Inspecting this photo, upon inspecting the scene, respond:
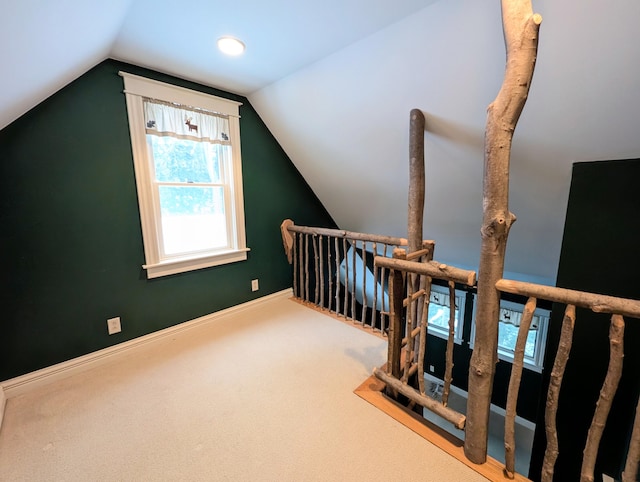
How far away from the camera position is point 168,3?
160 centimetres

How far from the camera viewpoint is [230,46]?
2.03 meters

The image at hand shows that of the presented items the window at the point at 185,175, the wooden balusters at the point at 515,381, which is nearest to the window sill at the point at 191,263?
the window at the point at 185,175

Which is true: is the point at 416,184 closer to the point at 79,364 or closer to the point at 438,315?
the point at 79,364

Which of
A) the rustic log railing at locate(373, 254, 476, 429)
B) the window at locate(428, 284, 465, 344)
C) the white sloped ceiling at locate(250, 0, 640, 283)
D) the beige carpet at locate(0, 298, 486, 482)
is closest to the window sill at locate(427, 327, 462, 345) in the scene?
the window at locate(428, 284, 465, 344)

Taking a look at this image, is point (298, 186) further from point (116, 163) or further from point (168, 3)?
point (168, 3)

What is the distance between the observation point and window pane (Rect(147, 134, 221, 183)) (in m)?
2.50

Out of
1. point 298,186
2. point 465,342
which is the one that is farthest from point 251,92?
point 465,342

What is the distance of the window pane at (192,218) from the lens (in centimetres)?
261

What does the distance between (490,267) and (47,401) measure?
9.39 ft

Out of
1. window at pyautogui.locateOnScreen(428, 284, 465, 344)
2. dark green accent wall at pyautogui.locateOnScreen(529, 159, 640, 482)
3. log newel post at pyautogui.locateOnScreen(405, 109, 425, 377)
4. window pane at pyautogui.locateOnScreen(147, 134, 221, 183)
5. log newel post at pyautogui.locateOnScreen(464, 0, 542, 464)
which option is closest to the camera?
log newel post at pyautogui.locateOnScreen(464, 0, 542, 464)

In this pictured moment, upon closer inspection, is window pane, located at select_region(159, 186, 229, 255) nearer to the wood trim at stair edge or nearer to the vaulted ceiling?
the vaulted ceiling

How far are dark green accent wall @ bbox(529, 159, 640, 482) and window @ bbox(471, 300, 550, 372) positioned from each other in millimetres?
1905

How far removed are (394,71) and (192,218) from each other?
2.24 m

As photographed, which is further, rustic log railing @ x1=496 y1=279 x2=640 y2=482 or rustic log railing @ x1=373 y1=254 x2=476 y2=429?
rustic log railing @ x1=373 y1=254 x2=476 y2=429
